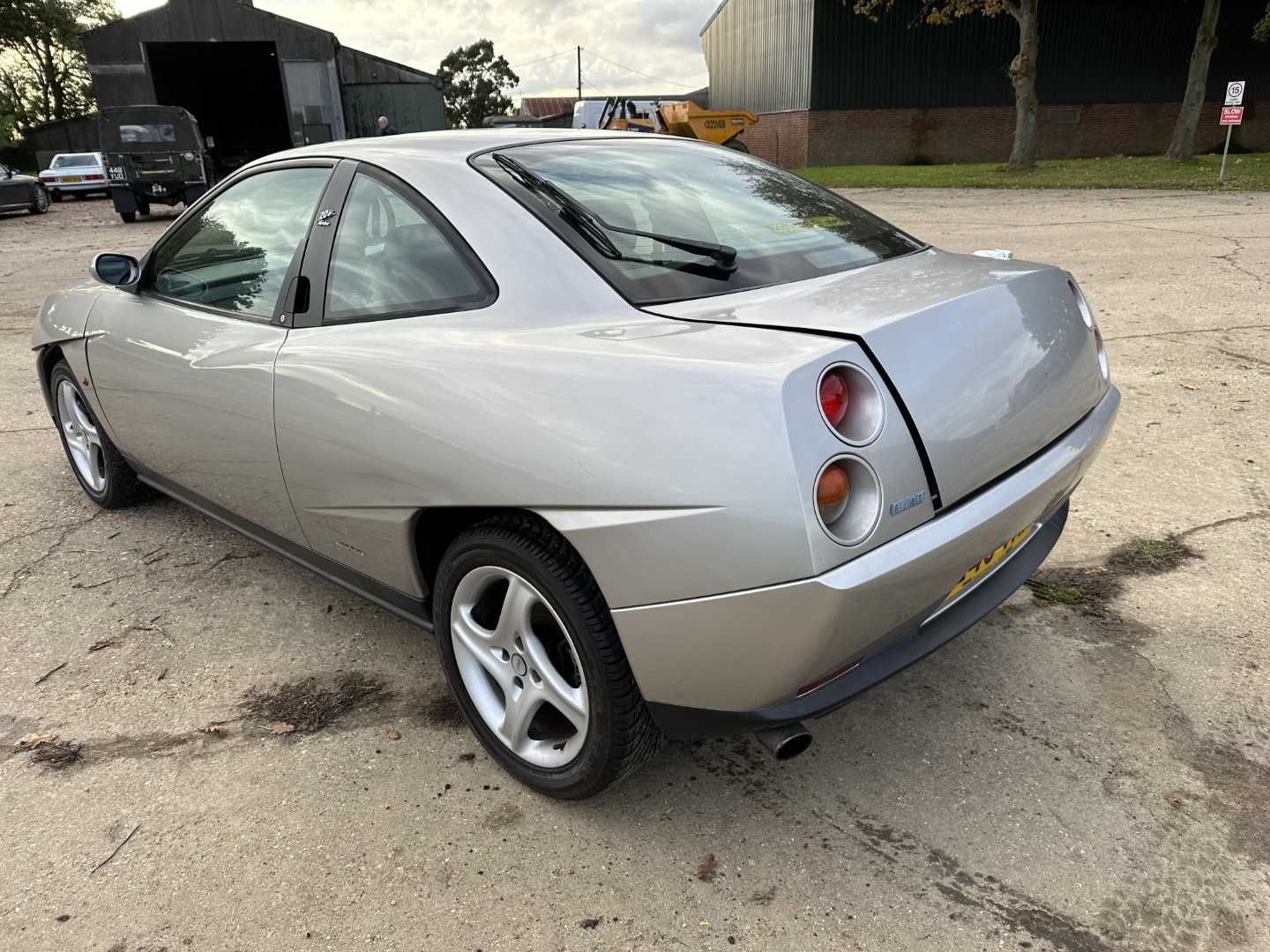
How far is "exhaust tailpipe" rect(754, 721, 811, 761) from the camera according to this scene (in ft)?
6.07

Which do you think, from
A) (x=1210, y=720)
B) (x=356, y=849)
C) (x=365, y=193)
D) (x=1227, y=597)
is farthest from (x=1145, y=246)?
(x=356, y=849)

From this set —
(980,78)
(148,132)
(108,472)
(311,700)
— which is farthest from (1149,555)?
(980,78)

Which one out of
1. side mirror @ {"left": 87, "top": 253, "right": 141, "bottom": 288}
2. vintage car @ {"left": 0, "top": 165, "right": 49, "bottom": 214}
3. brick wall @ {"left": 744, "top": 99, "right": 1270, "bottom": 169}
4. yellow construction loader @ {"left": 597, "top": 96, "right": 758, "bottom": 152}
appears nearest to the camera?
side mirror @ {"left": 87, "top": 253, "right": 141, "bottom": 288}

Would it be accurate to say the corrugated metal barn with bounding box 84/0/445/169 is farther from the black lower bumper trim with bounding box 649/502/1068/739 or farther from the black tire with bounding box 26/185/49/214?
the black lower bumper trim with bounding box 649/502/1068/739

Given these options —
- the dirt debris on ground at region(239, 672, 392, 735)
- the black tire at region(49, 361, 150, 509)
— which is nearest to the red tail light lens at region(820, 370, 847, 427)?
the dirt debris on ground at region(239, 672, 392, 735)

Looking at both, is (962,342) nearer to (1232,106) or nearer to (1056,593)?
(1056,593)

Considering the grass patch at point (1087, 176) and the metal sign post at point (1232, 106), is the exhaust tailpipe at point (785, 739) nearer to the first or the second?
the metal sign post at point (1232, 106)

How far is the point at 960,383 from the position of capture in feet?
6.20

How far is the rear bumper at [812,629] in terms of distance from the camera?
1666 millimetres

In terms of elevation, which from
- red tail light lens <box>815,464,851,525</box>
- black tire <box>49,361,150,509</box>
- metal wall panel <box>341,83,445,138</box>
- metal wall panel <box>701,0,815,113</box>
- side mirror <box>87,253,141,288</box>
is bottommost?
black tire <box>49,361,150,509</box>

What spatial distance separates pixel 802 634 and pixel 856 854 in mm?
682

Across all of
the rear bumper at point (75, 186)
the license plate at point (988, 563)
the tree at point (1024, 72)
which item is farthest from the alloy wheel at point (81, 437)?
the rear bumper at point (75, 186)

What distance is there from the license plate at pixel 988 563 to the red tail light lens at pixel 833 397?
0.51 meters

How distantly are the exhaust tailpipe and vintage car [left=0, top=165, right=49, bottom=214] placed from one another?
86.6 feet
